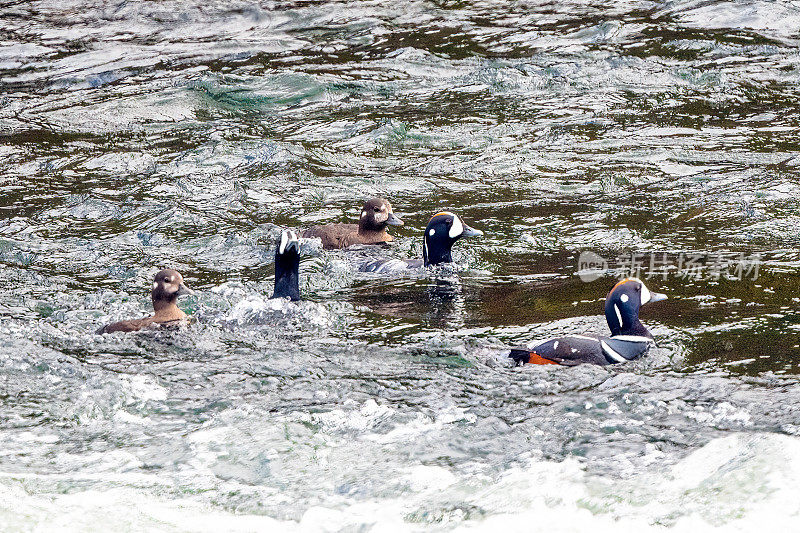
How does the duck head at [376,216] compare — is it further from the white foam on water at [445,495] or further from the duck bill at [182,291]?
the white foam on water at [445,495]

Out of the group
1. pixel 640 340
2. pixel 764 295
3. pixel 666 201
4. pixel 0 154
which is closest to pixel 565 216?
pixel 666 201

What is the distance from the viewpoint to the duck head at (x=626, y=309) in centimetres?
655

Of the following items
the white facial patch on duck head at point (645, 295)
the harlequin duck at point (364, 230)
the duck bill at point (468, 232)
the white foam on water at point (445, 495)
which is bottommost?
the white foam on water at point (445, 495)

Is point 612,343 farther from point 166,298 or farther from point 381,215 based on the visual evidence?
point 381,215

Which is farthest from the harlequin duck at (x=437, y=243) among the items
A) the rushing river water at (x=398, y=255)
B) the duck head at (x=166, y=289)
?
the duck head at (x=166, y=289)

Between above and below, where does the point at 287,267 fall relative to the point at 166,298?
above

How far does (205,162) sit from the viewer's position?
11641 mm

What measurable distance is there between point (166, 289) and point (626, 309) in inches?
132

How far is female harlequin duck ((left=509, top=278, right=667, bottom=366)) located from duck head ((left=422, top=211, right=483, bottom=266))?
7.49 feet

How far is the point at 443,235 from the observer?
8.75m

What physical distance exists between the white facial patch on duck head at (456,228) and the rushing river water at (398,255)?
13.4 inches

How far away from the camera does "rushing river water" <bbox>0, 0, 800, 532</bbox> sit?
5.12 metres

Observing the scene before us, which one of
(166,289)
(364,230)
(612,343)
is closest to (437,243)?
(364,230)

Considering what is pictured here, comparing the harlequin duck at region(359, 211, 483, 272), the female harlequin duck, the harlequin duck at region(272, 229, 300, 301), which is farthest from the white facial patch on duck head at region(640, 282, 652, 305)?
the harlequin duck at region(272, 229, 300, 301)
